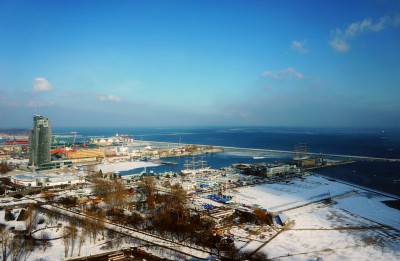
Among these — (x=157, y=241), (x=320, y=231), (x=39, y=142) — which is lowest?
(x=157, y=241)

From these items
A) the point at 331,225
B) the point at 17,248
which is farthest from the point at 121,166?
the point at 331,225

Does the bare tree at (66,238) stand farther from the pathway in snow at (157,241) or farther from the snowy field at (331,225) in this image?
the snowy field at (331,225)

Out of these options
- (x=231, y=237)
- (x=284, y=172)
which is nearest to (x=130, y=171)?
(x=284, y=172)

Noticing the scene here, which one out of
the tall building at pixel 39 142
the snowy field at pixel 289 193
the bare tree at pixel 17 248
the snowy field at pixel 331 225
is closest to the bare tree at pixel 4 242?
the bare tree at pixel 17 248

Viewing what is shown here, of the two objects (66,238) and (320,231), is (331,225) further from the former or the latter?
(66,238)

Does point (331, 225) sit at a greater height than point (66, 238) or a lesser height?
lesser

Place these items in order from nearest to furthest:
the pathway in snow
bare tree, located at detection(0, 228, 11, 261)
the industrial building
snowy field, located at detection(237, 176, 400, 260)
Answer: bare tree, located at detection(0, 228, 11, 261) < the pathway in snow < snowy field, located at detection(237, 176, 400, 260) < the industrial building

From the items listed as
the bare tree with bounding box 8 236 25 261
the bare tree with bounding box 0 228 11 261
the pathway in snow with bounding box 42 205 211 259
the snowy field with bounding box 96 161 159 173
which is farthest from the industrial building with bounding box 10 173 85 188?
the bare tree with bounding box 0 228 11 261

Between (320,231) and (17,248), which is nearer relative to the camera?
(17,248)

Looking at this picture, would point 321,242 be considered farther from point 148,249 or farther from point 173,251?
point 148,249

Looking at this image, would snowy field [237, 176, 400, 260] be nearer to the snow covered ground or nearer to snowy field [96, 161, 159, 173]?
the snow covered ground
